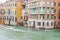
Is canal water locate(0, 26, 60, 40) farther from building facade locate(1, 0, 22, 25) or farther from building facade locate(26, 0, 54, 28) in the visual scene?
building facade locate(1, 0, 22, 25)

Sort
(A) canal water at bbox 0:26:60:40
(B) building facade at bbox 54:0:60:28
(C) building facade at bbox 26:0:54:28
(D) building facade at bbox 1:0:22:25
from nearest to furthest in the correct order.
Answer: (A) canal water at bbox 0:26:60:40, (C) building facade at bbox 26:0:54:28, (B) building facade at bbox 54:0:60:28, (D) building facade at bbox 1:0:22:25

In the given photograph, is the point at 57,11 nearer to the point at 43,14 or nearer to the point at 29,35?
the point at 43,14

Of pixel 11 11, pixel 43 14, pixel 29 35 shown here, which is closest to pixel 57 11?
pixel 43 14

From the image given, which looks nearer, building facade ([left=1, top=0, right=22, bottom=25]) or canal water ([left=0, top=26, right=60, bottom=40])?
canal water ([left=0, top=26, right=60, bottom=40])

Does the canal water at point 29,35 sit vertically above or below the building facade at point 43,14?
below

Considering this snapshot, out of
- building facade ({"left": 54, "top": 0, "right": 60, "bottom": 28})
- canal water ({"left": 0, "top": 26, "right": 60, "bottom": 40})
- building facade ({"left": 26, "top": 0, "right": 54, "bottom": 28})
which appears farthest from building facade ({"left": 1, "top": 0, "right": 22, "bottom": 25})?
canal water ({"left": 0, "top": 26, "right": 60, "bottom": 40})

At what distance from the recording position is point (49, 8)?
26.8 meters

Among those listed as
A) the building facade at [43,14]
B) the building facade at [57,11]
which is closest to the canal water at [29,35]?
the building facade at [43,14]

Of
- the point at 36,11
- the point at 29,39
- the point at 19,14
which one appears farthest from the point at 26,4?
the point at 29,39

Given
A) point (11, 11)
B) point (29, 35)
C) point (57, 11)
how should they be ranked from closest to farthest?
point (29, 35)
point (57, 11)
point (11, 11)

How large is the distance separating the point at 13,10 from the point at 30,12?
632 cm

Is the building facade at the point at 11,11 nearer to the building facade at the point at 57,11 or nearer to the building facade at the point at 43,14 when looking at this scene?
the building facade at the point at 43,14

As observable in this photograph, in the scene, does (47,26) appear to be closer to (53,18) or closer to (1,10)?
(53,18)

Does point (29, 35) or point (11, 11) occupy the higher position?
point (11, 11)
